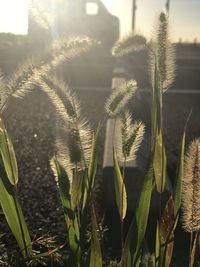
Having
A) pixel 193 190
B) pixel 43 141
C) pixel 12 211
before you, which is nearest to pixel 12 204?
pixel 12 211

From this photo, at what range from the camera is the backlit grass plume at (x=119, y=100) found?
1415 mm

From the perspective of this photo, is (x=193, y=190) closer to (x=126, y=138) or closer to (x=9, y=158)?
(x=126, y=138)

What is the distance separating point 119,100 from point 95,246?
418mm

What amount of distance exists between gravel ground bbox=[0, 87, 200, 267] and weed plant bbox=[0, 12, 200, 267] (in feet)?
0.77

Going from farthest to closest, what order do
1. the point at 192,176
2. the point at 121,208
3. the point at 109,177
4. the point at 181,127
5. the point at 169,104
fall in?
the point at 169,104 → the point at 181,127 → the point at 109,177 → the point at 121,208 → the point at 192,176

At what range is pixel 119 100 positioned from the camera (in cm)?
142

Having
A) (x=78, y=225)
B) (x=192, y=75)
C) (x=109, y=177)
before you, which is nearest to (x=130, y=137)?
(x=78, y=225)

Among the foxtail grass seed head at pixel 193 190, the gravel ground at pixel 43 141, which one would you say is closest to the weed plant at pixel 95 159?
the foxtail grass seed head at pixel 193 190

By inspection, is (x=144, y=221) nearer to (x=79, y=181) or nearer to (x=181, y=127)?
(x=79, y=181)

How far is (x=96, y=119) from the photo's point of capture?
675 centimetres

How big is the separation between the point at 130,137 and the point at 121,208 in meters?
0.23

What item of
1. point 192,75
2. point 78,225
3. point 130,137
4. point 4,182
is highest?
point 130,137

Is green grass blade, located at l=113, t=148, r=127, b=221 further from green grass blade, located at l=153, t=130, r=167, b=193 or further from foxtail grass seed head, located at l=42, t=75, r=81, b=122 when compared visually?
foxtail grass seed head, located at l=42, t=75, r=81, b=122

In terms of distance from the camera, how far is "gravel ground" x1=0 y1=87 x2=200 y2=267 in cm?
328
